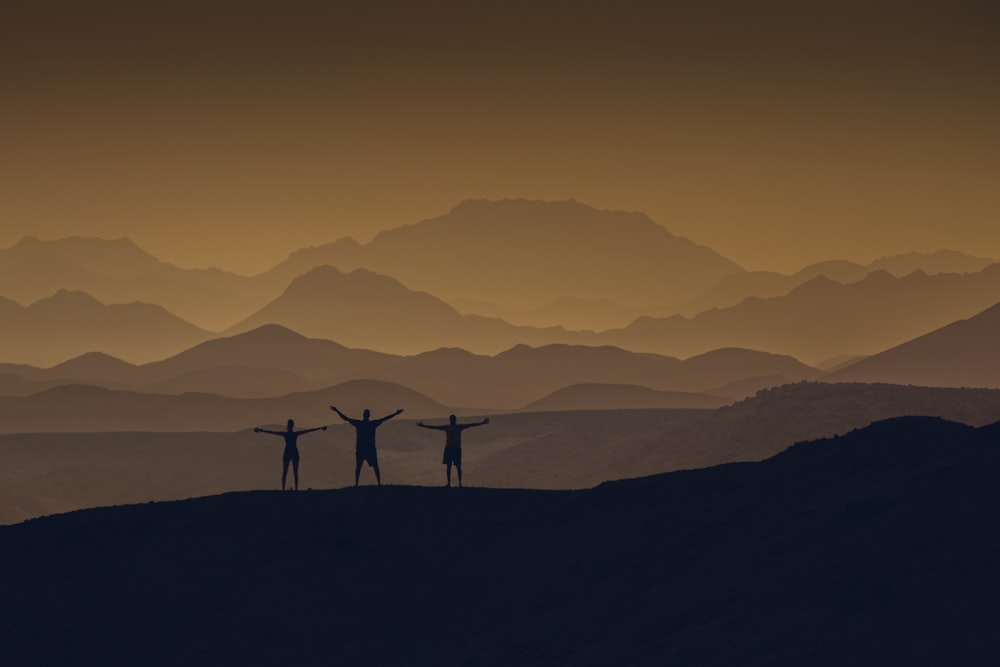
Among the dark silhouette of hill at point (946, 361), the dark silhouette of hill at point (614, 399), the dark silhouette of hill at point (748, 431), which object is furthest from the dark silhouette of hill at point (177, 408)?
the dark silhouette of hill at point (748, 431)

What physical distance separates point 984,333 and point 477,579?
138107 mm

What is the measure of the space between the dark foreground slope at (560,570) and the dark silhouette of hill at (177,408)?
95.6 m

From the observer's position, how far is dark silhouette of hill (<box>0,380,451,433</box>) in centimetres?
13025

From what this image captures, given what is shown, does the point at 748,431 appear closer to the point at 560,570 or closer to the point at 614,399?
the point at 560,570

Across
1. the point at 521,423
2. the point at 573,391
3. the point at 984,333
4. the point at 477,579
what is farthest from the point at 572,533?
the point at 984,333

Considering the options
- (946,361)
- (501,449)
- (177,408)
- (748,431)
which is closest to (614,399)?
(946,361)

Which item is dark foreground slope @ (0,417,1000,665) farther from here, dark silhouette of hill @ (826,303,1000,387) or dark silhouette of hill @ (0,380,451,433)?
dark silhouette of hill @ (826,303,1000,387)

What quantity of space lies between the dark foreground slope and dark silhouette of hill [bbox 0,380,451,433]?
95642 millimetres

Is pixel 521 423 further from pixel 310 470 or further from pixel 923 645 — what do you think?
pixel 923 645

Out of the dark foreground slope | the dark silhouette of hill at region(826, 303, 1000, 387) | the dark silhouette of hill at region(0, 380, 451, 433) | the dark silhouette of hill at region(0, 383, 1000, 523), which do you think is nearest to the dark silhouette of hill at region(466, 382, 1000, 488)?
the dark silhouette of hill at region(0, 383, 1000, 523)

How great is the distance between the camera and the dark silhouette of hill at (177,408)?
130250 mm

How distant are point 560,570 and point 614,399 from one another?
11175 centimetres

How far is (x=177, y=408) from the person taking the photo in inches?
5236

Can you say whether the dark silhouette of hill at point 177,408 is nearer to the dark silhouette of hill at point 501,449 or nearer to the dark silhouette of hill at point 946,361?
the dark silhouette of hill at point 501,449
